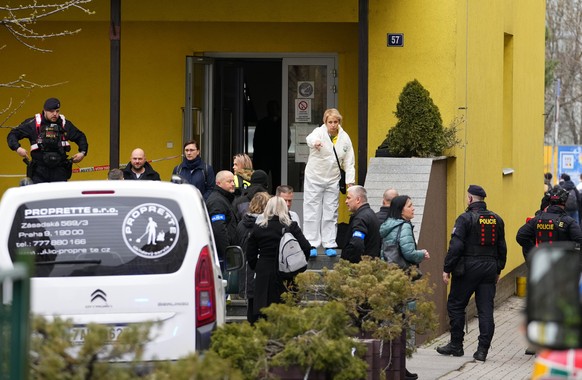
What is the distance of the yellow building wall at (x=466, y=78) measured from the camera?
53.7 feet

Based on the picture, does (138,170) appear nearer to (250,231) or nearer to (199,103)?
(250,231)

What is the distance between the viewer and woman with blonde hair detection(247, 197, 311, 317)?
11.6 meters

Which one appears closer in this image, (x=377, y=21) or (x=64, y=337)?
(x=64, y=337)

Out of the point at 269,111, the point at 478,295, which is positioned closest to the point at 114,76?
the point at 269,111

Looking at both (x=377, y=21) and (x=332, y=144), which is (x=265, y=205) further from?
(x=377, y=21)

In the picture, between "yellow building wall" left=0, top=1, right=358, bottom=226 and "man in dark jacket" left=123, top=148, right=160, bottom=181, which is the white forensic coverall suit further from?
"yellow building wall" left=0, top=1, right=358, bottom=226

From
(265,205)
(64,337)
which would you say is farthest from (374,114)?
(64,337)

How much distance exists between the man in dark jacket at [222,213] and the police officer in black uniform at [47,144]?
75.2 inches

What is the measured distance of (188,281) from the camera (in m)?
8.38

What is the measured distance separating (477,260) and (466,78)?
388 centimetres

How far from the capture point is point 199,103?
707 inches

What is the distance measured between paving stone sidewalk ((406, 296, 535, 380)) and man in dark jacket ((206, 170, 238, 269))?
2158mm

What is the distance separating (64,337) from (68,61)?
42.2 feet

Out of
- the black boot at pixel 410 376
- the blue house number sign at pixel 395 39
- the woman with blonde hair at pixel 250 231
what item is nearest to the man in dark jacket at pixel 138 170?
the woman with blonde hair at pixel 250 231
